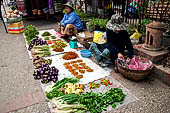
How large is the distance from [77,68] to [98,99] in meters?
1.37

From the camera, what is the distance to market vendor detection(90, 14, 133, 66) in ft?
11.8

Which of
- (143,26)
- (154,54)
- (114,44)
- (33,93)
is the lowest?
(33,93)

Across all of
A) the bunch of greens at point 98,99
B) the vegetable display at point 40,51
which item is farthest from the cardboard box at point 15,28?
the bunch of greens at point 98,99

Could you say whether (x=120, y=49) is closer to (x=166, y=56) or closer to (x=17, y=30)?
(x=166, y=56)

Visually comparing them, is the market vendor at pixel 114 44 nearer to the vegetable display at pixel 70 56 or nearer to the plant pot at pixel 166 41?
the vegetable display at pixel 70 56

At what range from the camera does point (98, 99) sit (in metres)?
2.87

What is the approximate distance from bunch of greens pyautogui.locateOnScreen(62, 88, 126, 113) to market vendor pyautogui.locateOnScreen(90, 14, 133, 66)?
3.43ft

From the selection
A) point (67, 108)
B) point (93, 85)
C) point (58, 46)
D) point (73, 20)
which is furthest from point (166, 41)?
Answer: point (58, 46)

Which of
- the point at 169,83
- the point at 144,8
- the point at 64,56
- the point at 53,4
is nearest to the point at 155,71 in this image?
the point at 169,83

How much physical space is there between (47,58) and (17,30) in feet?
12.3

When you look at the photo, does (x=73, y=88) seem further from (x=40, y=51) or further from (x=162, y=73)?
(x=40, y=51)

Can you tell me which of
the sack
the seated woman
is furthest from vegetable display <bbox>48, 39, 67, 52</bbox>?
the sack

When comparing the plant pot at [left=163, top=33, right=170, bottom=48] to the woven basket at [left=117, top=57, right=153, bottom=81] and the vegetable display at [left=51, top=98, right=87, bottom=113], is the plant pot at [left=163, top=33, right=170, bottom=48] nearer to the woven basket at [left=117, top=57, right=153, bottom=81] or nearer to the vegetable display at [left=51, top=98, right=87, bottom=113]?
the woven basket at [left=117, top=57, right=153, bottom=81]

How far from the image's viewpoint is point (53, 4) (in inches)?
411
